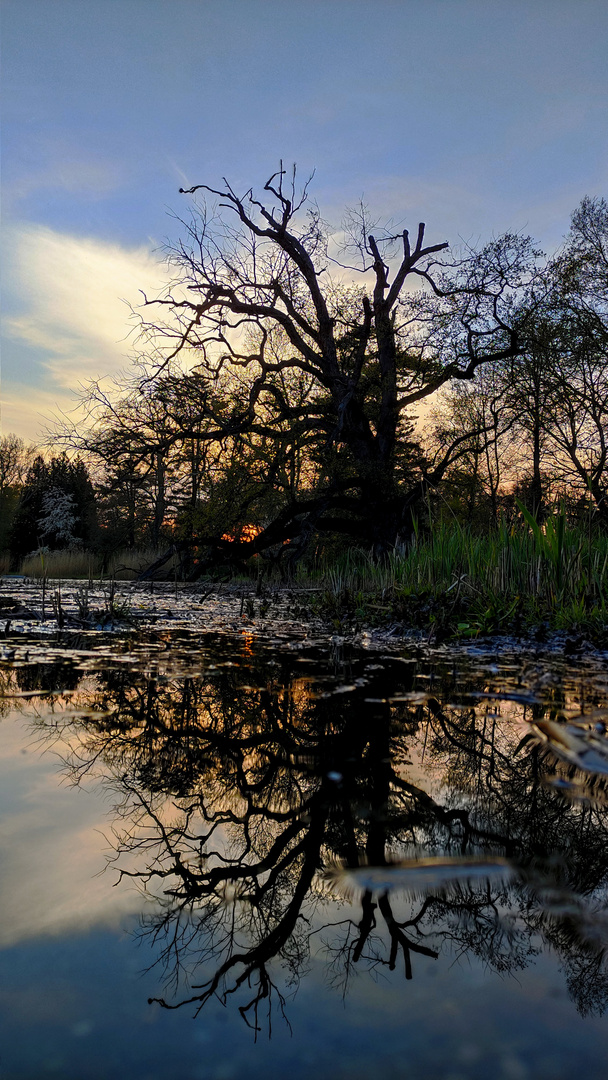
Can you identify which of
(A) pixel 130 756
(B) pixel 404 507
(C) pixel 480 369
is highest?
(C) pixel 480 369

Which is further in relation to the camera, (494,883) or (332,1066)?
(494,883)

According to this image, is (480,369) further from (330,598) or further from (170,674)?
(170,674)

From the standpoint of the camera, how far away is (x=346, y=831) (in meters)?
1.33

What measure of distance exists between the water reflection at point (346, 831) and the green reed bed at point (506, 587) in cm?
272

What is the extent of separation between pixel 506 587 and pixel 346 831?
542 centimetres

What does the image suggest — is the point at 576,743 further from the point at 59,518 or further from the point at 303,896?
the point at 59,518

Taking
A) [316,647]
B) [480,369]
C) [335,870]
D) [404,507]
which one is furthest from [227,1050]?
[480,369]

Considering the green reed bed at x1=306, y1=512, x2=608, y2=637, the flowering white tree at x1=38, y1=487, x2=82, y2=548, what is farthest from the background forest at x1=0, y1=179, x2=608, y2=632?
the flowering white tree at x1=38, y1=487, x2=82, y2=548

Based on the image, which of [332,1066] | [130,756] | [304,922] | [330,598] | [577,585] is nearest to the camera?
[332,1066]

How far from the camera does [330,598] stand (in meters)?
7.71

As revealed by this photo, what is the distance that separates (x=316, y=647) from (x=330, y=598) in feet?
9.93

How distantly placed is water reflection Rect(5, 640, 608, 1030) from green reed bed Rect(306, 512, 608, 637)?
2.72 m

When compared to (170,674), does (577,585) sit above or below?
above

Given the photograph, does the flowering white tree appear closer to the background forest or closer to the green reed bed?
the background forest
